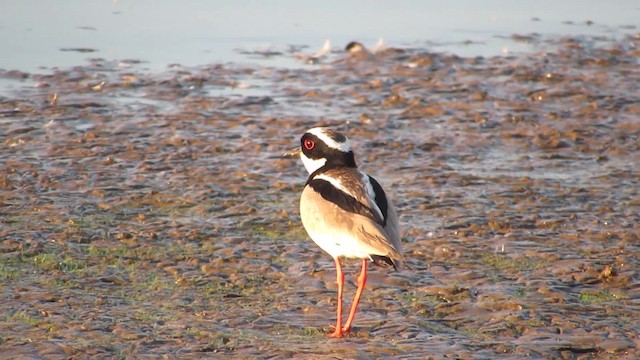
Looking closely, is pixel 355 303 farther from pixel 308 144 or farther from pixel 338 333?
pixel 308 144

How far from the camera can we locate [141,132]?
10891 millimetres

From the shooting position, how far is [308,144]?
773cm

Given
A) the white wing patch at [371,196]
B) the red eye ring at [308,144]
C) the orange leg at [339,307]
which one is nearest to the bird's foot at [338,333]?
the orange leg at [339,307]

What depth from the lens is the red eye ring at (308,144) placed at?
303 inches

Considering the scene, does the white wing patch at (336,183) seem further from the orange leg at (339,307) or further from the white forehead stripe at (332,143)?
the orange leg at (339,307)

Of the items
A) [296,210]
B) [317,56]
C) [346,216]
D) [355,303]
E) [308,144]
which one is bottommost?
[296,210]

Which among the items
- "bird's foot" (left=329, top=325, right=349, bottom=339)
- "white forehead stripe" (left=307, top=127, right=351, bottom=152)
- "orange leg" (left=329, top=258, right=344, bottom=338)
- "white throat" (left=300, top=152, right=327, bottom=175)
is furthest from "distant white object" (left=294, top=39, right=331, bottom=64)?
"bird's foot" (left=329, top=325, right=349, bottom=339)

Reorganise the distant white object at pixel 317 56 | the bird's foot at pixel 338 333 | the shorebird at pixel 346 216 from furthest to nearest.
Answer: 1. the distant white object at pixel 317 56
2. the shorebird at pixel 346 216
3. the bird's foot at pixel 338 333

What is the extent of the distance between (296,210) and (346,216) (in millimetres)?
2239

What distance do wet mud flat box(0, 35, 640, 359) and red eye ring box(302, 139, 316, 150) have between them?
32.7 inches

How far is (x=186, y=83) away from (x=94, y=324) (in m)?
6.53

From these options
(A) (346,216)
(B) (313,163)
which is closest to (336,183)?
(A) (346,216)

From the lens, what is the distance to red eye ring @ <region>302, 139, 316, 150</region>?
769 cm

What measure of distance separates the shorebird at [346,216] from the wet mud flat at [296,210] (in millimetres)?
391
